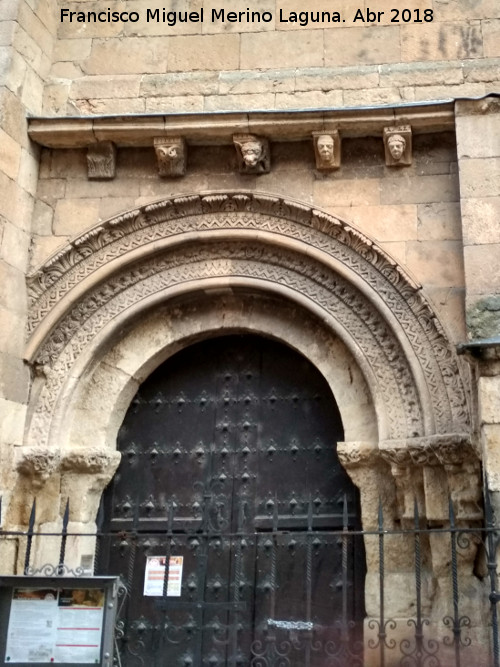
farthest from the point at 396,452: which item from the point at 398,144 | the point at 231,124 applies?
the point at 231,124

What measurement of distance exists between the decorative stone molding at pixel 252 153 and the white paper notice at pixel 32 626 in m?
3.19

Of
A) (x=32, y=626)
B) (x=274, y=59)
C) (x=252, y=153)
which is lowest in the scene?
(x=32, y=626)

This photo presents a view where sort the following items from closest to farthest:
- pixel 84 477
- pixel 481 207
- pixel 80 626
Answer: pixel 80 626
pixel 481 207
pixel 84 477

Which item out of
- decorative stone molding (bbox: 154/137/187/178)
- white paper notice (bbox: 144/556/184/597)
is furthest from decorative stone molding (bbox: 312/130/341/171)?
white paper notice (bbox: 144/556/184/597)

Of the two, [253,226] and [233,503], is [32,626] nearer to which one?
[233,503]

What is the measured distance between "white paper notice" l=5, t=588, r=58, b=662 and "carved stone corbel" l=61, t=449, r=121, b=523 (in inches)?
59.0

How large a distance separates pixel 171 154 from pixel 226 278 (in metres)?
0.97

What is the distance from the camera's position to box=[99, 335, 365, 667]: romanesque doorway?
17.3ft

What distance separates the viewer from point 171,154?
5.73 meters

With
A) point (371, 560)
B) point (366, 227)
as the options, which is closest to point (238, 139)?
point (366, 227)

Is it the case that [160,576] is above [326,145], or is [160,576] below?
below

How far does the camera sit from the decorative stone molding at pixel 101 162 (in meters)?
5.90

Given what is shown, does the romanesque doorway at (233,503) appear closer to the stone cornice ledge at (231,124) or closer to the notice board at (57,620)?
the notice board at (57,620)

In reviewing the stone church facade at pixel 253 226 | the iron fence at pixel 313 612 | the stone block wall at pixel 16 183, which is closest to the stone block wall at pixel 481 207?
the stone church facade at pixel 253 226
